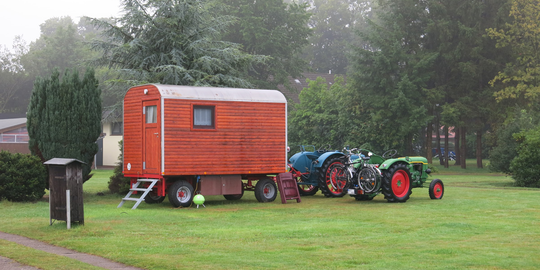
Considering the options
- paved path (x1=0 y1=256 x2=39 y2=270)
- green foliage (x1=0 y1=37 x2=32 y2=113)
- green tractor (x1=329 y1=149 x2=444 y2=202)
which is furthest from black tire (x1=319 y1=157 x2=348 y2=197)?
green foliage (x1=0 y1=37 x2=32 y2=113)

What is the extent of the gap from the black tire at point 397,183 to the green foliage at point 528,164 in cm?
881

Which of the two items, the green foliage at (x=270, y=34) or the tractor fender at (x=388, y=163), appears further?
the green foliage at (x=270, y=34)

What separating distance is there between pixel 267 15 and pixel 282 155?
88.0 feet

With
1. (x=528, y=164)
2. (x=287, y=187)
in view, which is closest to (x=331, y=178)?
(x=287, y=187)

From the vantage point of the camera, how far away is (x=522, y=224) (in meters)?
12.7

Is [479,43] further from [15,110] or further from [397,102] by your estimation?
[15,110]

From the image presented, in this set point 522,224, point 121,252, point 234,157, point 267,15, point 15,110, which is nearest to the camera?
point 121,252

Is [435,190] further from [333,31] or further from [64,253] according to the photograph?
[333,31]

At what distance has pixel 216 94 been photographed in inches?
687

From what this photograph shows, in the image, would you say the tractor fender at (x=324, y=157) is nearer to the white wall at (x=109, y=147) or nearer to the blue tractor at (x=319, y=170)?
the blue tractor at (x=319, y=170)

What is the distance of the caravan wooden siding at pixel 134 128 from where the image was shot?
17.4 metres

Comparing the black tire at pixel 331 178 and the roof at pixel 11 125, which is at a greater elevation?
the roof at pixel 11 125

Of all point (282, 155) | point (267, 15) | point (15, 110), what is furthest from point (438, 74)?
point (15, 110)

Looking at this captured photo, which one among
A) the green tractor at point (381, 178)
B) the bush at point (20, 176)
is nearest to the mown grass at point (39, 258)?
the bush at point (20, 176)
